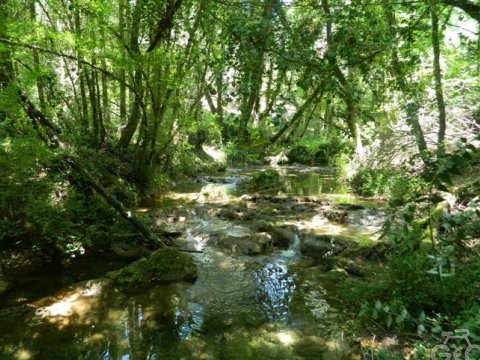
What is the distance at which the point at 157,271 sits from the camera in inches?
231

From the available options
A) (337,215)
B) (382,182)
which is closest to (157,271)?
(337,215)

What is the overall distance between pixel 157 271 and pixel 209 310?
1338 millimetres

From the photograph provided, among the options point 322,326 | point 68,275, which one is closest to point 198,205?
point 68,275

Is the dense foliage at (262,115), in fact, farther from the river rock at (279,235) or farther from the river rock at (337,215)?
the river rock at (279,235)

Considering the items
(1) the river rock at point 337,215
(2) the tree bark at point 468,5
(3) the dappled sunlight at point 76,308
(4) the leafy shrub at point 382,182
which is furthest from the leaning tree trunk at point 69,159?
(4) the leafy shrub at point 382,182

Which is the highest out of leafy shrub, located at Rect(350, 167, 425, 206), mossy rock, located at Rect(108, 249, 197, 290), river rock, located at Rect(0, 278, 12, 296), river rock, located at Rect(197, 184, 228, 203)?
leafy shrub, located at Rect(350, 167, 425, 206)

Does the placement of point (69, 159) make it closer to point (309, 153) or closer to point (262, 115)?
point (262, 115)

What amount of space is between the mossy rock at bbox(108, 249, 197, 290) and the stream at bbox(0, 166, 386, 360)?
0.19 m

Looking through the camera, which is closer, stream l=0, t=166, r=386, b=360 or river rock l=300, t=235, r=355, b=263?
stream l=0, t=166, r=386, b=360

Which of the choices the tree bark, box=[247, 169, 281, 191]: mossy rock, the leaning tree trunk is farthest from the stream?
box=[247, 169, 281, 191]: mossy rock

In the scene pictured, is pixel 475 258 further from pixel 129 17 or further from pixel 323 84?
pixel 129 17

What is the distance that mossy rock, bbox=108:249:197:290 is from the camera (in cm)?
564

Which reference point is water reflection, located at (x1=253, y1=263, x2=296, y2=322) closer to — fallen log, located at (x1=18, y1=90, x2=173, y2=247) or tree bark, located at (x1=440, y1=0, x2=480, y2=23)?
fallen log, located at (x1=18, y1=90, x2=173, y2=247)

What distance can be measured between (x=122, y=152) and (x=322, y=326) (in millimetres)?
9188
